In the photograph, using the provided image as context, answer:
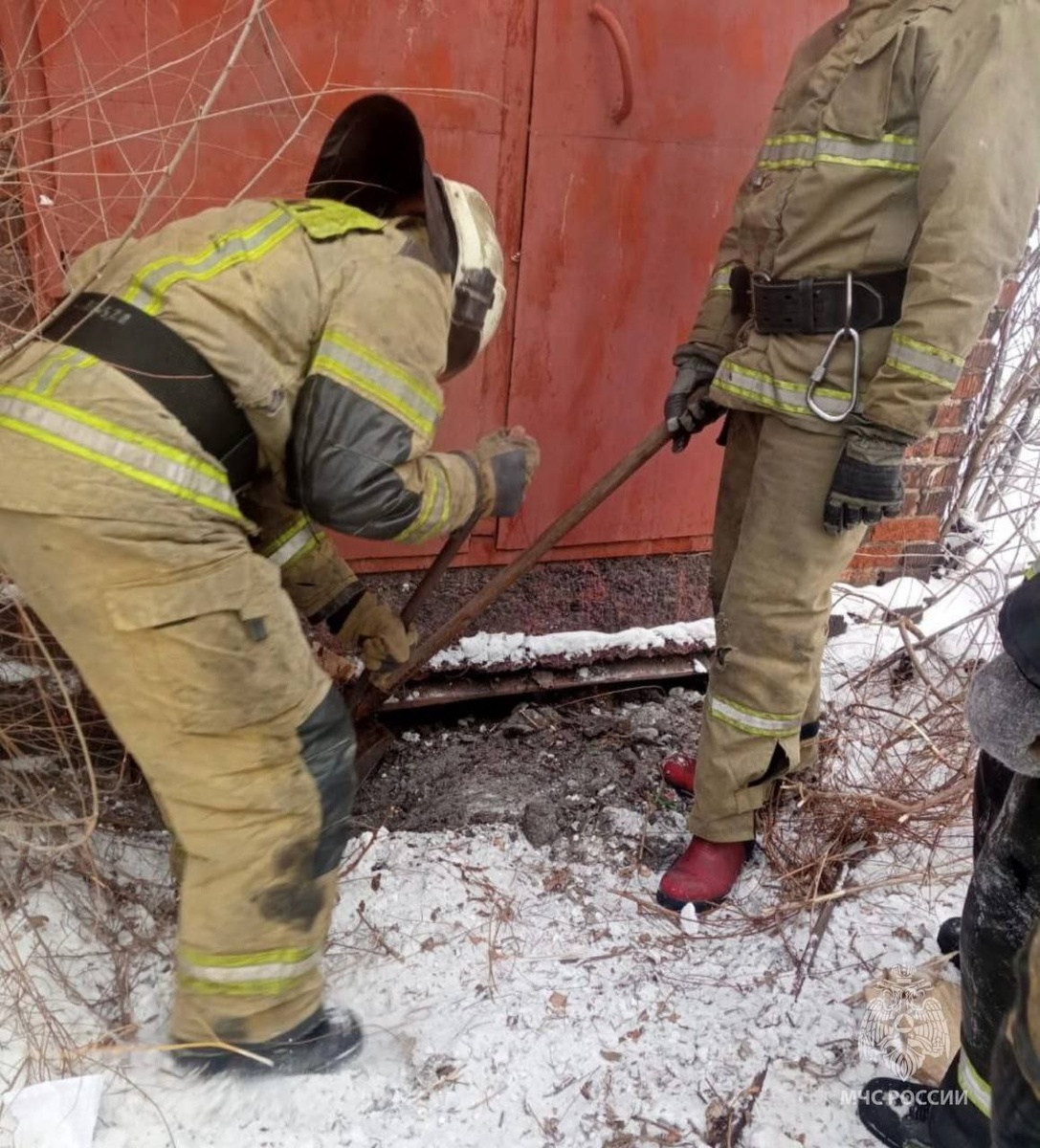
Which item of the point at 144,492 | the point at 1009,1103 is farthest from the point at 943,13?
the point at 1009,1103

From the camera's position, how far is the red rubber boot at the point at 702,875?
252cm

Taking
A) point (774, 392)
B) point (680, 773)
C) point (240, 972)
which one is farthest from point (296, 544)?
point (680, 773)

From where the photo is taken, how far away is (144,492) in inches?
63.4

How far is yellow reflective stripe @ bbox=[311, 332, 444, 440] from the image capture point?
5.65ft

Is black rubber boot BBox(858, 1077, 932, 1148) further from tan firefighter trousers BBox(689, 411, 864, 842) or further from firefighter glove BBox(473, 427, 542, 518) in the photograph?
firefighter glove BBox(473, 427, 542, 518)

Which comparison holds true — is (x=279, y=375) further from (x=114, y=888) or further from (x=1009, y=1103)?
(x=1009, y=1103)

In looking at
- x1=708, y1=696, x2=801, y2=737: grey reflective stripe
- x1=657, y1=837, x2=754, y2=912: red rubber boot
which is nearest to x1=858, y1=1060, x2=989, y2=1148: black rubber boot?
x1=657, y1=837, x2=754, y2=912: red rubber boot

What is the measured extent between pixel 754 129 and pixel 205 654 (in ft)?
8.18

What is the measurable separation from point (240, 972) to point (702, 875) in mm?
1277

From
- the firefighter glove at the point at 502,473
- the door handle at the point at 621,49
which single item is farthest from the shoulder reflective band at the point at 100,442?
the door handle at the point at 621,49

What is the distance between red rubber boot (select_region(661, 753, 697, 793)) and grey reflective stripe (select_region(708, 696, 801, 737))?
22.8 inches

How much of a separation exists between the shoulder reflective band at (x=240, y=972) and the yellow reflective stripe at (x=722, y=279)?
2.04 metres

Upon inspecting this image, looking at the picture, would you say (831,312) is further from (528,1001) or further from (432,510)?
(528,1001)

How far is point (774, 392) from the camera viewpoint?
228 centimetres
